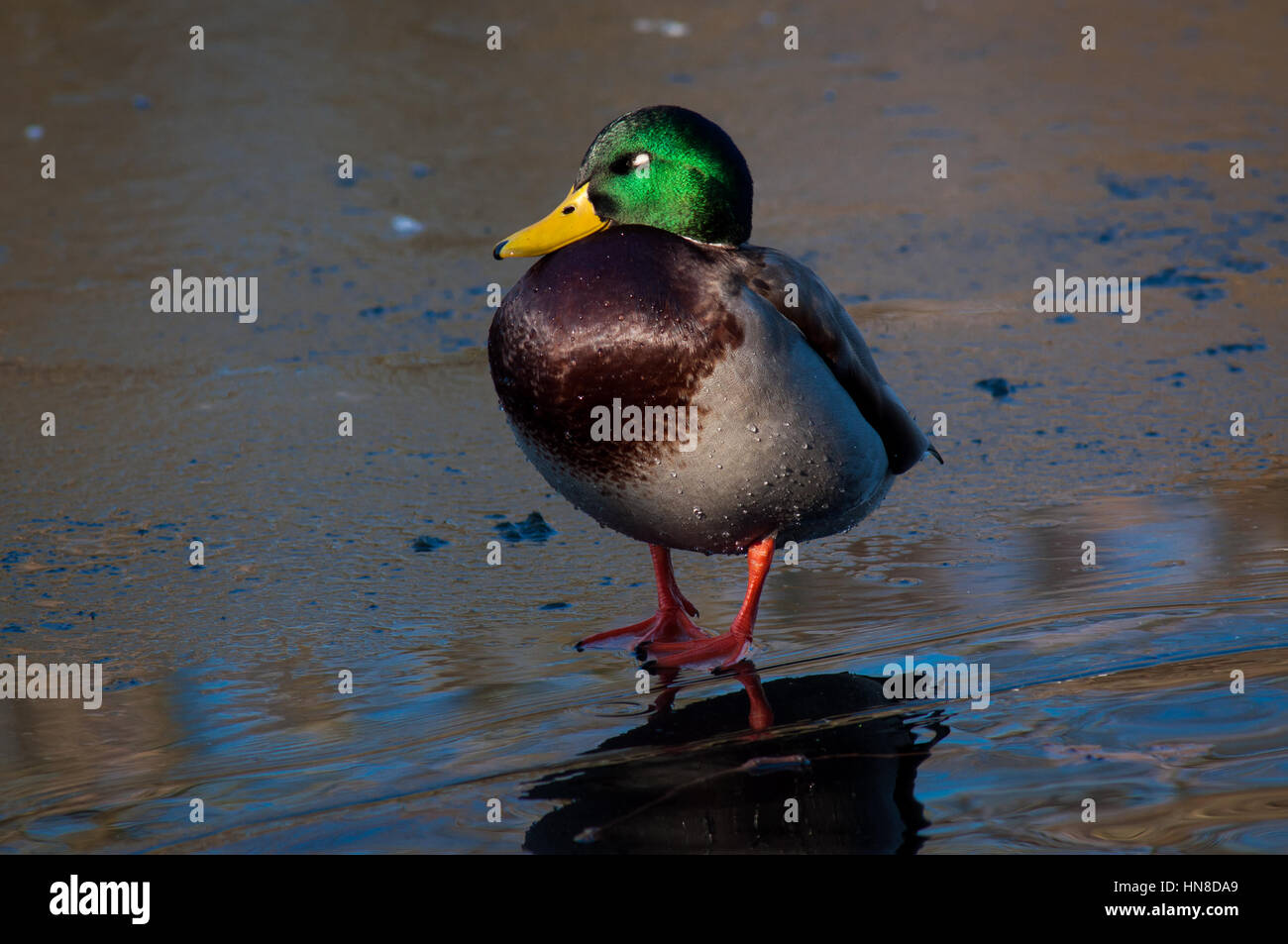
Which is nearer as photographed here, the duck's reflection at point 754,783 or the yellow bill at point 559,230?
the duck's reflection at point 754,783

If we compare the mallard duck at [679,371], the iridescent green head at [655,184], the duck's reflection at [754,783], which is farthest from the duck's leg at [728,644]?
the iridescent green head at [655,184]

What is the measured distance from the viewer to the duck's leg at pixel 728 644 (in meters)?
3.47

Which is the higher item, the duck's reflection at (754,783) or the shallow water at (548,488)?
the shallow water at (548,488)

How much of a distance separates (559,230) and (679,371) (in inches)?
20.5

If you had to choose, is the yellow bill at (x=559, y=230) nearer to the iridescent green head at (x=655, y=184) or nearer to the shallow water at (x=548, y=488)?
the iridescent green head at (x=655, y=184)

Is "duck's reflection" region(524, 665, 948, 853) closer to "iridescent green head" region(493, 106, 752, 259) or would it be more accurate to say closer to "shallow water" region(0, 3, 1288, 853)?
"shallow water" region(0, 3, 1288, 853)

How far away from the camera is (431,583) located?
156 inches

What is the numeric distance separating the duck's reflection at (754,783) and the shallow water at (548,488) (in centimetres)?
1

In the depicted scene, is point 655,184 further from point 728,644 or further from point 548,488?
point 548,488

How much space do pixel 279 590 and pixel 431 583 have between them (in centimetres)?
38

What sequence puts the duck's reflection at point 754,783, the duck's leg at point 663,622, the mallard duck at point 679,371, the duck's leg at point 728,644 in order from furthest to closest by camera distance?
the duck's leg at point 663,622, the duck's leg at point 728,644, the mallard duck at point 679,371, the duck's reflection at point 754,783

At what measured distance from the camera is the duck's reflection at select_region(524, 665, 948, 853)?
2.66m

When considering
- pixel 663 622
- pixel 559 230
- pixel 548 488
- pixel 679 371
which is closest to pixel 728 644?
pixel 663 622

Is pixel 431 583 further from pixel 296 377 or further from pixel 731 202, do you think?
pixel 296 377
